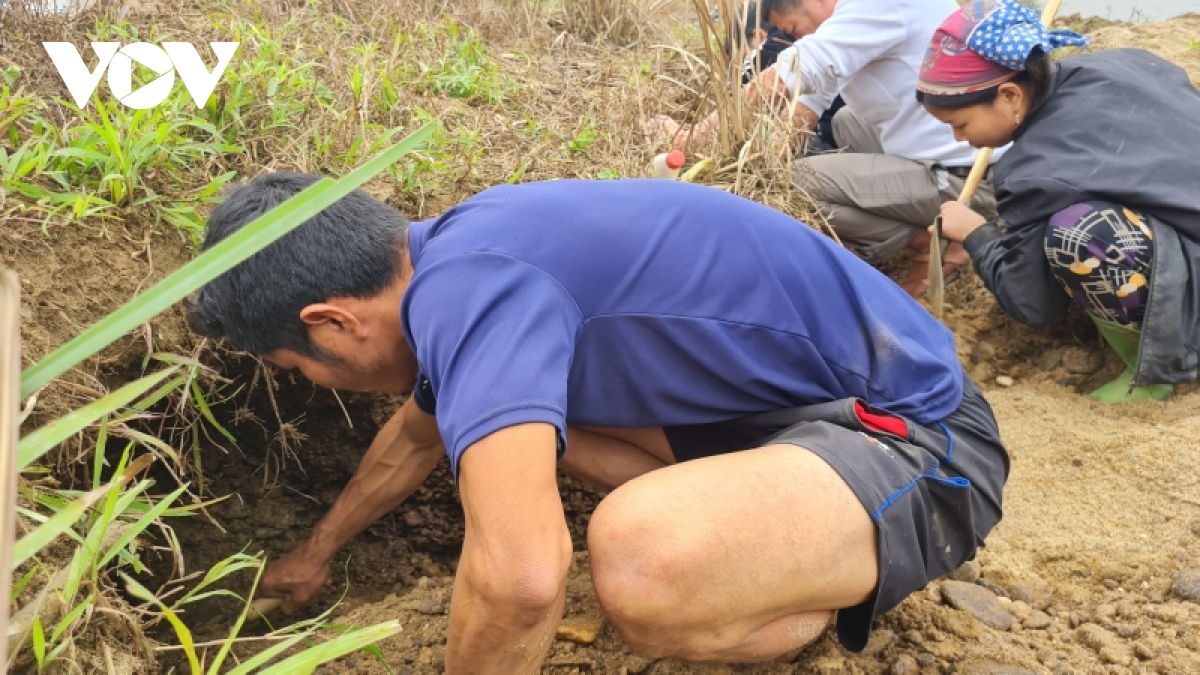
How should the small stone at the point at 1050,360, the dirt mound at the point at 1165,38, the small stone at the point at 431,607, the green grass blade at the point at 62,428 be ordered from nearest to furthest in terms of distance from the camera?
the green grass blade at the point at 62,428, the small stone at the point at 431,607, the small stone at the point at 1050,360, the dirt mound at the point at 1165,38

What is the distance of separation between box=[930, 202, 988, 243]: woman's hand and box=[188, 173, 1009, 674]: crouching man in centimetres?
142

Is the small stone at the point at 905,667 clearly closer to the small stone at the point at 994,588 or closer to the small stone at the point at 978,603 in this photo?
the small stone at the point at 978,603

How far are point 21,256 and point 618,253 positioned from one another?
1.19 m

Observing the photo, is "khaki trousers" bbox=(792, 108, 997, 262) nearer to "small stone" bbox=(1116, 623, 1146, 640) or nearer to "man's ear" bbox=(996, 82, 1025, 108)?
"man's ear" bbox=(996, 82, 1025, 108)

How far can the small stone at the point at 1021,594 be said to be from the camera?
2.10 m

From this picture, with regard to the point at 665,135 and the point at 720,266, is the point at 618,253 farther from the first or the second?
the point at 665,135

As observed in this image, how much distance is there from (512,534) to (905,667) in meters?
0.86

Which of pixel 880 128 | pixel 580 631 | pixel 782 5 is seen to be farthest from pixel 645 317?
pixel 782 5

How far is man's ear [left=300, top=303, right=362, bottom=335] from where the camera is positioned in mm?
1533

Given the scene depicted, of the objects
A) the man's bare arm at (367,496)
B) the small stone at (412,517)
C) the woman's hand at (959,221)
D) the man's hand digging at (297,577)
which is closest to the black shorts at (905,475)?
the man's bare arm at (367,496)

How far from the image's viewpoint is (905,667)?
1.78 metres

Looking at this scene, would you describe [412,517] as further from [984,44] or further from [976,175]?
[976,175]

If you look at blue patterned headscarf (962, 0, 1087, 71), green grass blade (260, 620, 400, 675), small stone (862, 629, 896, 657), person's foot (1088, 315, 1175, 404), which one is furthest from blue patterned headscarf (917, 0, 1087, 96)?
green grass blade (260, 620, 400, 675)

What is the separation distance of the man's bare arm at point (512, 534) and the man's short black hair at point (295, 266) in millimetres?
388
